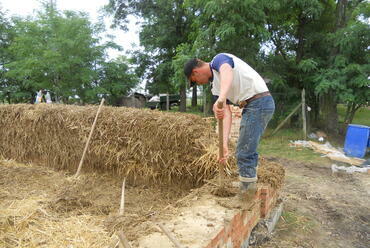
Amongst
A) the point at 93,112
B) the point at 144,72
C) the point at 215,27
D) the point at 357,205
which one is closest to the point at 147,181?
the point at 93,112

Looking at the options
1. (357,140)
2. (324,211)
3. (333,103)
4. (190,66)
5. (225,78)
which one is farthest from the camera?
(333,103)

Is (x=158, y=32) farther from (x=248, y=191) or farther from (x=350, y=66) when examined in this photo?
(x=248, y=191)

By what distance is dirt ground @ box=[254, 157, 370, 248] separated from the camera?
12.4ft

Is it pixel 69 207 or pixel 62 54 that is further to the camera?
pixel 62 54

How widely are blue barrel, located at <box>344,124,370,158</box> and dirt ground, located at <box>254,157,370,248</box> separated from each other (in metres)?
1.78

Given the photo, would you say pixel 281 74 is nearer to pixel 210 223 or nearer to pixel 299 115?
pixel 299 115

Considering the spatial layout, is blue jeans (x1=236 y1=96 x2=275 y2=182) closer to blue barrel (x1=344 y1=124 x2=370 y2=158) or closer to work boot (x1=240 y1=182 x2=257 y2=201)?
work boot (x1=240 y1=182 x2=257 y2=201)

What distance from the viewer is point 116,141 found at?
16.9 ft

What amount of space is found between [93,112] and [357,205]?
16.2ft

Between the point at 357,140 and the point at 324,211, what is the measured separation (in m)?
4.72

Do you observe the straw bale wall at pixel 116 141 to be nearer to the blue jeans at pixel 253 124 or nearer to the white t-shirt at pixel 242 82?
the blue jeans at pixel 253 124

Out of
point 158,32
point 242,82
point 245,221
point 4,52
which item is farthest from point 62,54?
point 245,221

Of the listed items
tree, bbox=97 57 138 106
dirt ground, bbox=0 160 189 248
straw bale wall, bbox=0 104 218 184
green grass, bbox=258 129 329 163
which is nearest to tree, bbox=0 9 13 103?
tree, bbox=97 57 138 106

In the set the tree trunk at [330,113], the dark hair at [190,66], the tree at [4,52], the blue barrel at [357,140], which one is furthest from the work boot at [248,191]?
the tree at [4,52]
